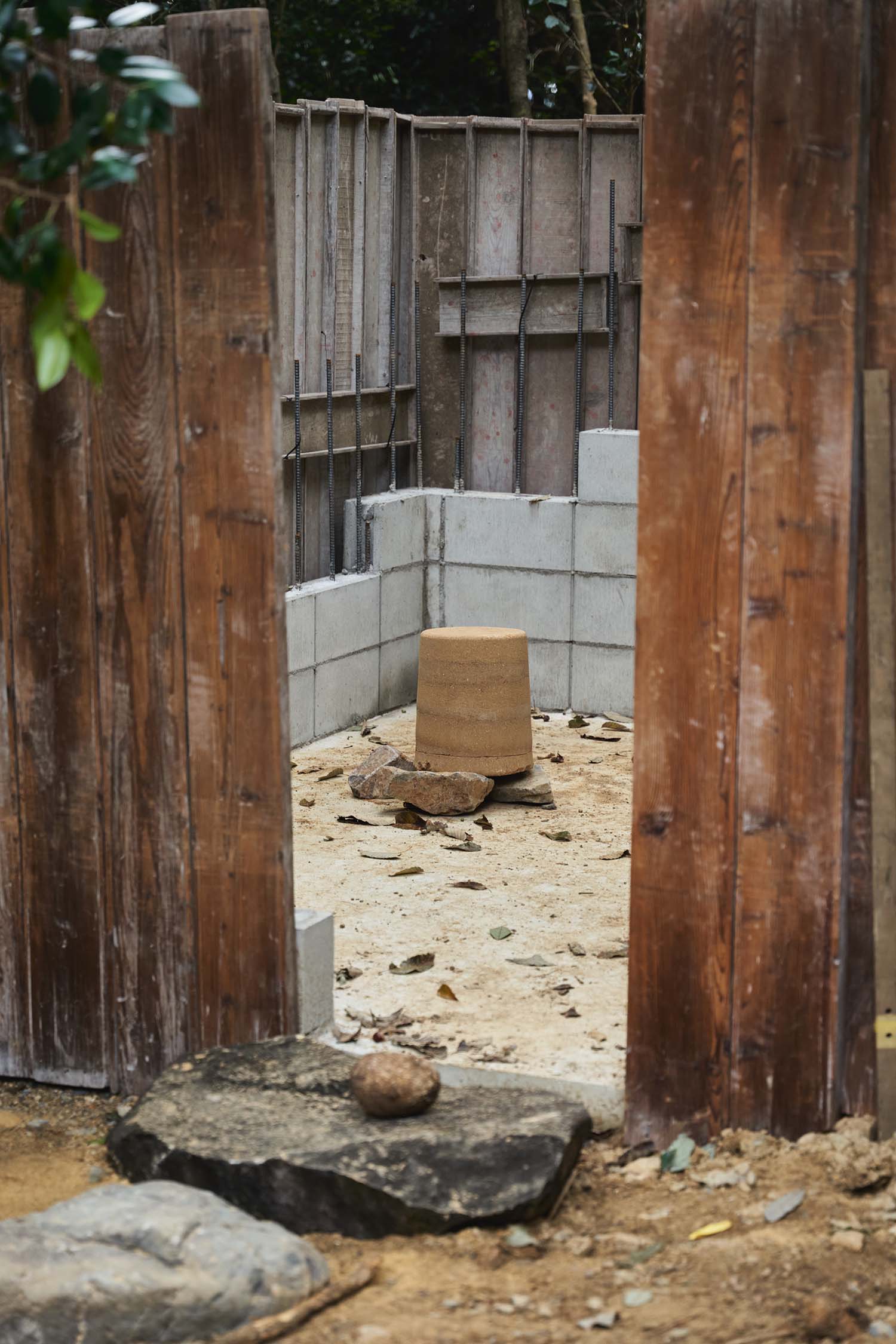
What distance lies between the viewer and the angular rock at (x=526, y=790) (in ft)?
25.3

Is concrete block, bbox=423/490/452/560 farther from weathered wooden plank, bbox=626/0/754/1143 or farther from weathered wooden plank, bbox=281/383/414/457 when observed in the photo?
weathered wooden plank, bbox=626/0/754/1143

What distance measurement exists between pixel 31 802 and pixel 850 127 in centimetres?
247

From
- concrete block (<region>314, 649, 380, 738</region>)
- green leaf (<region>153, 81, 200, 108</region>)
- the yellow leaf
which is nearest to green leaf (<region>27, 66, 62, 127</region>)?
green leaf (<region>153, 81, 200, 108</region>)

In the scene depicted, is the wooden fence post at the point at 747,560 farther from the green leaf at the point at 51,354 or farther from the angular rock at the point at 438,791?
the angular rock at the point at 438,791

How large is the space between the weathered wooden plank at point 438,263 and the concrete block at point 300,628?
6.32 ft

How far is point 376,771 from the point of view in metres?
7.69

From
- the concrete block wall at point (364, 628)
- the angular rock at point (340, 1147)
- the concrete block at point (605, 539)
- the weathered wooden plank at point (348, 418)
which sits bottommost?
the angular rock at point (340, 1147)

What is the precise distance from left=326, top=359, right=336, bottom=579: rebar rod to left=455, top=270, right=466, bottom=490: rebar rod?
0.94 metres

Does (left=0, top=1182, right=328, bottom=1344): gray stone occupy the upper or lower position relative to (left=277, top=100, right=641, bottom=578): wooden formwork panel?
lower

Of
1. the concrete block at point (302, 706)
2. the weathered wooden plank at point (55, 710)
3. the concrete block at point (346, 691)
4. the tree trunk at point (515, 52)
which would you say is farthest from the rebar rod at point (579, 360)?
the weathered wooden plank at point (55, 710)

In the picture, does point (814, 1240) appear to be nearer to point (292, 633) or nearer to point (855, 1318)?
point (855, 1318)

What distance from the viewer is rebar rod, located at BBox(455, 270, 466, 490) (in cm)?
967

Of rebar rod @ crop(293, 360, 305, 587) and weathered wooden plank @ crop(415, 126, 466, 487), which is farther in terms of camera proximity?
weathered wooden plank @ crop(415, 126, 466, 487)

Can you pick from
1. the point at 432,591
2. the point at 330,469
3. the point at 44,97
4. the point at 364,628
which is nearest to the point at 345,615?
the point at 364,628
